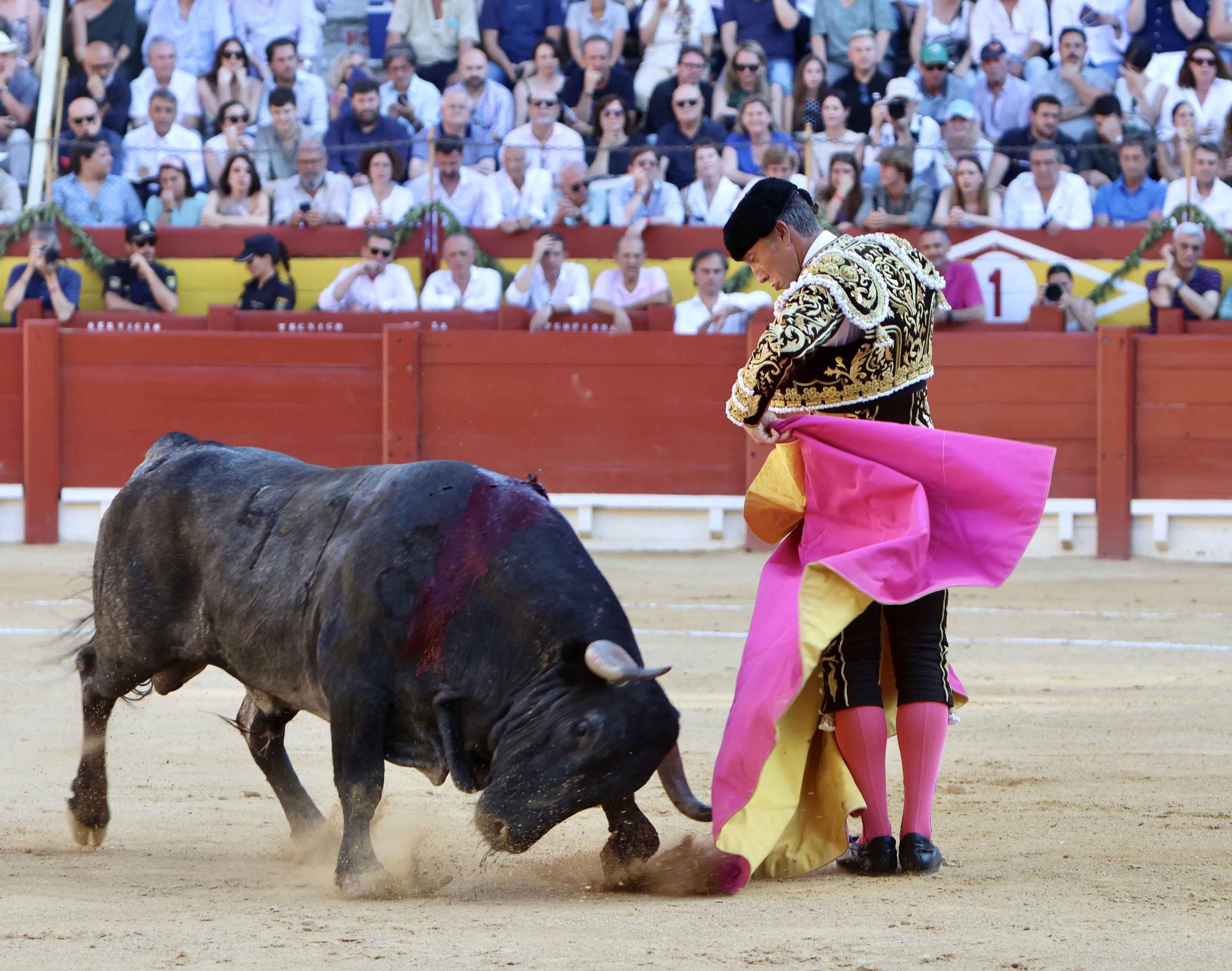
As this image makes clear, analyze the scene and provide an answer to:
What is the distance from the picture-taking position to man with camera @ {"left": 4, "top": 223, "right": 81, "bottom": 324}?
905 centimetres

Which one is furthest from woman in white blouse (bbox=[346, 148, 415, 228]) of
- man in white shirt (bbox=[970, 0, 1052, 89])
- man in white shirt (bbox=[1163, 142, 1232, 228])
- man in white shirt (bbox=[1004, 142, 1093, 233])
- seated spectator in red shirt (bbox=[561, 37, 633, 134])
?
man in white shirt (bbox=[1163, 142, 1232, 228])

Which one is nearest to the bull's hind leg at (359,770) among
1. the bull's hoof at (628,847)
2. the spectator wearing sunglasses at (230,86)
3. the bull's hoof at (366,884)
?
the bull's hoof at (366,884)

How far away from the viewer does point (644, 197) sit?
892 centimetres

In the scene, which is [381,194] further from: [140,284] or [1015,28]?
[1015,28]

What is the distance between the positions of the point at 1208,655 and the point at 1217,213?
3384 millimetres

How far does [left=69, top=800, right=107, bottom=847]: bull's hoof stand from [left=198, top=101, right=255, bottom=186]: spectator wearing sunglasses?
6.33 meters

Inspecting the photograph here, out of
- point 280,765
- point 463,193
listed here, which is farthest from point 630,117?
point 280,765

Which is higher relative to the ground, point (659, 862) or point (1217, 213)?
point (1217, 213)

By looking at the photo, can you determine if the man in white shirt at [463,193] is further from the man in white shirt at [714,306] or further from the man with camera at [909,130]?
the man with camera at [909,130]

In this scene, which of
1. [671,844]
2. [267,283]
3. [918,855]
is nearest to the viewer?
[918,855]

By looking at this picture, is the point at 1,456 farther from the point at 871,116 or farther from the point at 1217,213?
the point at 1217,213

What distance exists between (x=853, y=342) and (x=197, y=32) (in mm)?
8128

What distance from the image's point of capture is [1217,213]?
338 inches

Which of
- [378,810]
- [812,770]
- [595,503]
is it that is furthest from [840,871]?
[595,503]
